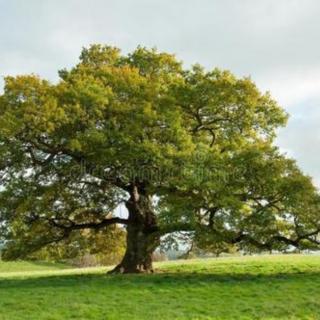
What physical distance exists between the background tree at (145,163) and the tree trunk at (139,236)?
0.17ft

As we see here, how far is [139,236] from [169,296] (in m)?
8.56

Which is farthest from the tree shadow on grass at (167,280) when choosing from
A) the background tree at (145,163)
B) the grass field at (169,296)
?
the background tree at (145,163)

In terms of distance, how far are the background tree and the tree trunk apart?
0.17 feet

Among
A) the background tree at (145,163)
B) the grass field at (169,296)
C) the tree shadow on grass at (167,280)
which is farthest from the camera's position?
the background tree at (145,163)

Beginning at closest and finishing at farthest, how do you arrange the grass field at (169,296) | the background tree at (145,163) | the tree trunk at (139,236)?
the grass field at (169,296) < the background tree at (145,163) < the tree trunk at (139,236)

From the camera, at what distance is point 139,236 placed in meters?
28.8

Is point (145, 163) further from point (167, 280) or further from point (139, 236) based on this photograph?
point (167, 280)

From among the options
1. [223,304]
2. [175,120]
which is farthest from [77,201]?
[223,304]

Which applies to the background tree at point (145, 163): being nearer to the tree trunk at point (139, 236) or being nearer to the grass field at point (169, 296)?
the tree trunk at point (139, 236)

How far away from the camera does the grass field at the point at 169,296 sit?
17672 millimetres

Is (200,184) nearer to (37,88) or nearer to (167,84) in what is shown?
(167,84)

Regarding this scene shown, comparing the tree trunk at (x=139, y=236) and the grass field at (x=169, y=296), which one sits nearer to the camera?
the grass field at (x=169, y=296)

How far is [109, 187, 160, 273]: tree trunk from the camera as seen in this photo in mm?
28286

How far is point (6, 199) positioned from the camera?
27.0m
